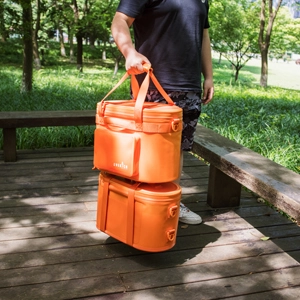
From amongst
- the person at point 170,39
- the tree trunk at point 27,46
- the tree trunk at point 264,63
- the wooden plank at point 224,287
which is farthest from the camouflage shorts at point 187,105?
the tree trunk at point 264,63

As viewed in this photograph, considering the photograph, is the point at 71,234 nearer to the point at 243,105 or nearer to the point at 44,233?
the point at 44,233

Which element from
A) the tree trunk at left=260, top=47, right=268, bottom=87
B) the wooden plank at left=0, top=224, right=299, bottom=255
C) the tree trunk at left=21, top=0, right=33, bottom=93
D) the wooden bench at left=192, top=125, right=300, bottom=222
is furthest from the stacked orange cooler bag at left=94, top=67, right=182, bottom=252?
the tree trunk at left=260, top=47, right=268, bottom=87

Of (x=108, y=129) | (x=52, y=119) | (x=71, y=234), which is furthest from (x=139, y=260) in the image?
(x=52, y=119)

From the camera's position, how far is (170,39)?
8.45 feet

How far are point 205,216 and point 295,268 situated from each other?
862 millimetres

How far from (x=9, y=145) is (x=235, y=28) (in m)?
17.5

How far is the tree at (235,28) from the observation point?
2003cm

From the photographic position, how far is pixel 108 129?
242cm

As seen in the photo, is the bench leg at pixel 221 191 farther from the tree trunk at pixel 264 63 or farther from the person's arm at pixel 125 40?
the tree trunk at pixel 264 63

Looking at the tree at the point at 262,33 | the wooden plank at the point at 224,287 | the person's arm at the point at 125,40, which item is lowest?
the wooden plank at the point at 224,287

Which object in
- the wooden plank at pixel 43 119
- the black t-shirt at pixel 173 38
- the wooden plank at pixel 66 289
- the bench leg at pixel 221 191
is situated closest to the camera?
the wooden plank at pixel 66 289

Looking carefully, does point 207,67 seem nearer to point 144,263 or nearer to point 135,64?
point 135,64

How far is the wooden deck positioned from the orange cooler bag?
16cm

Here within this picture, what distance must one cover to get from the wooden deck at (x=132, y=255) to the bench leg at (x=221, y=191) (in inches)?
2.7
